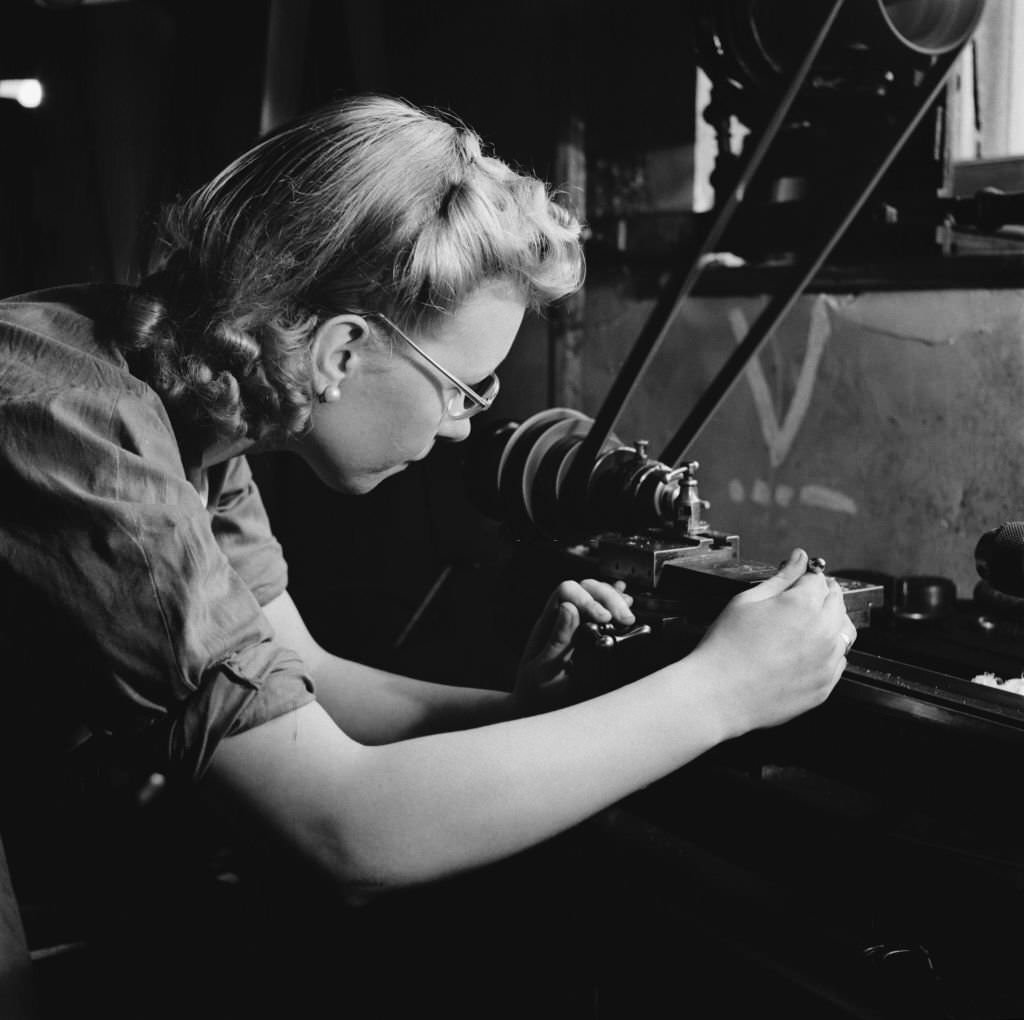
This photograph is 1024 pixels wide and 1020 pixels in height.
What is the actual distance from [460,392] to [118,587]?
1.48 ft

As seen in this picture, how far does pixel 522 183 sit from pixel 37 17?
2.70 meters

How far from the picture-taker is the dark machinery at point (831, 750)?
99 cm

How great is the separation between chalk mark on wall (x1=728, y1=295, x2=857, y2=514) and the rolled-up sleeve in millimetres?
1641

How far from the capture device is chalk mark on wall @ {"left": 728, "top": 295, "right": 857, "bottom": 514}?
2.34m

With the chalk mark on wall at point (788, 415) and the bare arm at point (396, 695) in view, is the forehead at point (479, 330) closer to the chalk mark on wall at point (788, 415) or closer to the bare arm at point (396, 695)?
the bare arm at point (396, 695)

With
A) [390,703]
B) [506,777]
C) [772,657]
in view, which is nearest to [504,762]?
[506,777]

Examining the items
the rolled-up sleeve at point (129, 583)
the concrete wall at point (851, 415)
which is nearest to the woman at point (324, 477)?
the rolled-up sleeve at point (129, 583)

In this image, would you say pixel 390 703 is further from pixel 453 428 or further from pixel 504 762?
pixel 504 762

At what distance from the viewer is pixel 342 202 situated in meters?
1.10

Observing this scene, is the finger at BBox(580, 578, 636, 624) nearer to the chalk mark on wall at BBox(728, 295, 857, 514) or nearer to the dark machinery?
the dark machinery

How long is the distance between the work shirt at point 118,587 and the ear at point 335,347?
203 millimetres

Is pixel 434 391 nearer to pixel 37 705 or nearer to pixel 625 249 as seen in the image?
pixel 37 705

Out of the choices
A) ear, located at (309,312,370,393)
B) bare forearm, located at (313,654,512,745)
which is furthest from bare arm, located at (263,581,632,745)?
ear, located at (309,312,370,393)

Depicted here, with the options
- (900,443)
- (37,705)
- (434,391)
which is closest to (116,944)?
(37,705)
